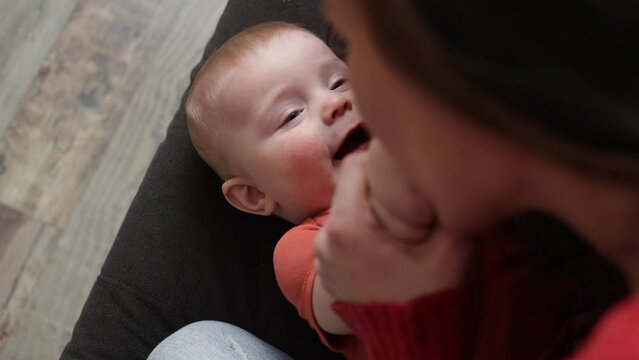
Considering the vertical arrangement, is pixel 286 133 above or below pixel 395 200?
below

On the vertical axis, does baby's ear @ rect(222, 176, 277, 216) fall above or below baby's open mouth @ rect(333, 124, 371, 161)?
below

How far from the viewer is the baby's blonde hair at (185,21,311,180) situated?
1.09 metres

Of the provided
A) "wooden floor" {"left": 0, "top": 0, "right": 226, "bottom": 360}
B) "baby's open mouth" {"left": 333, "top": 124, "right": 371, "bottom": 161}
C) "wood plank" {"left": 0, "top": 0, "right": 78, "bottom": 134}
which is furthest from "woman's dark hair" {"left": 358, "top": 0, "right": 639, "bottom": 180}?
"wood plank" {"left": 0, "top": 0, "right": 78, "bottom": 134}

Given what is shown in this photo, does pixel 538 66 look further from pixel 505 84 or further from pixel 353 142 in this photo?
pixel 353 142

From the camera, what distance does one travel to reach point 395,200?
0.58 metres

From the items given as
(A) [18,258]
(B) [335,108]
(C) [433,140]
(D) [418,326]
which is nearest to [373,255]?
(D) [418,326]

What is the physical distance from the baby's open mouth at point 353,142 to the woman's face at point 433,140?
1.80 ft

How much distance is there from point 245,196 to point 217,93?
0.16m

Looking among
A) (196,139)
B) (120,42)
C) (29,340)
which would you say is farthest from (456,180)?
(120,42)

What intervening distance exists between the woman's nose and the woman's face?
1.78ft

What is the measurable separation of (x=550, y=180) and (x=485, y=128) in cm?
5

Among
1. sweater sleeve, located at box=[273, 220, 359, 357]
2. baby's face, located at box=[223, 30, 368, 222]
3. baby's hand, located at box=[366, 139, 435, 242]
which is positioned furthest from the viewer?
baby's face, located at box=[223, 30, 368, 222]

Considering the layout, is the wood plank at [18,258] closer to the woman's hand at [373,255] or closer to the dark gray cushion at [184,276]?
→ the dark gray cushion at [184,276]

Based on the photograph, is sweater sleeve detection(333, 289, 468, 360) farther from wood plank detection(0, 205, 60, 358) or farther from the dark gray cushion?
wood plank detection(0, 205, 60, 358)
